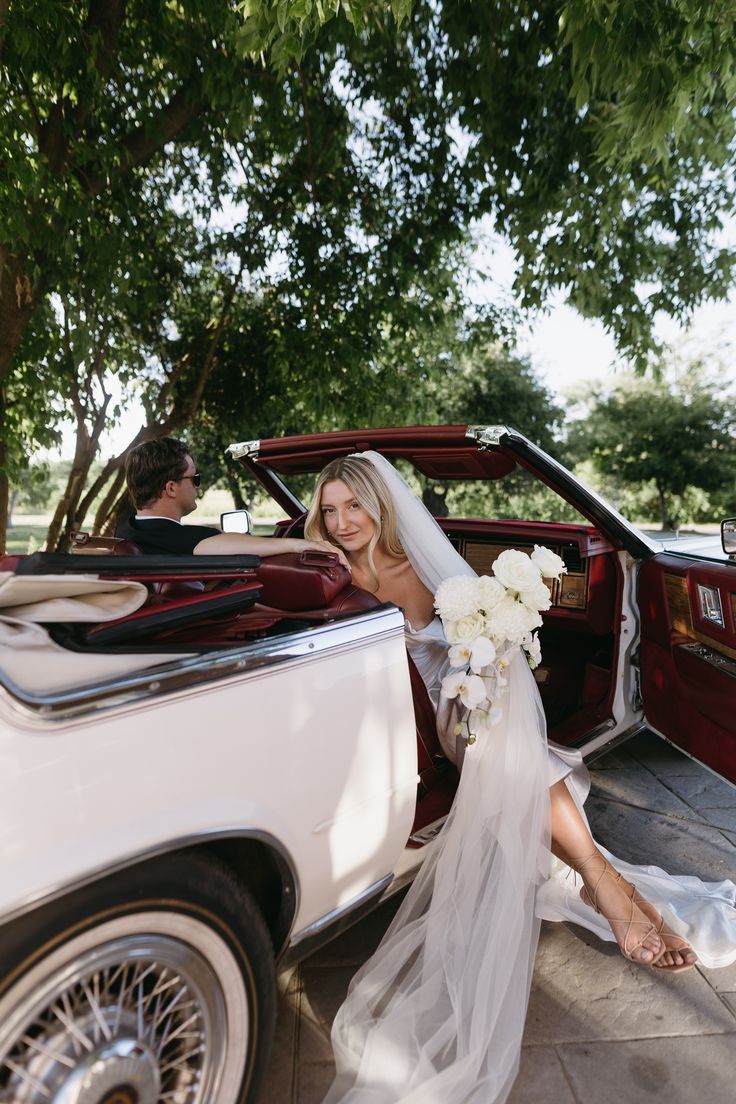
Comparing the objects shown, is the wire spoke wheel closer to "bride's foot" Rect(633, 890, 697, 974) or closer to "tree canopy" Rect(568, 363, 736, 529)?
"bride's foot" Rect(633, 890, 697, 974)

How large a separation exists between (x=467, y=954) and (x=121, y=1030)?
115 centimetres

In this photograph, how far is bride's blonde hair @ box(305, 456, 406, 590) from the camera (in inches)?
119

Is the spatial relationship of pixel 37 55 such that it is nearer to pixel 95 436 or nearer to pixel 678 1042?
pixel 95 436

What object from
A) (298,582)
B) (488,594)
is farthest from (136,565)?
(488,594)

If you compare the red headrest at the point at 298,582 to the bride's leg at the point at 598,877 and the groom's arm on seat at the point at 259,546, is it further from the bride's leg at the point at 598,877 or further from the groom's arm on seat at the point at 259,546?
the bride's leg at the point at 598,877

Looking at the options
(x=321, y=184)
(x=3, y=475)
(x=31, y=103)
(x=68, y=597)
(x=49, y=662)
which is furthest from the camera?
(x=321, y=184)

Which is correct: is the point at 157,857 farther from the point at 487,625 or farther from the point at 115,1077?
the point at 487,625

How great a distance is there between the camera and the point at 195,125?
5992mm

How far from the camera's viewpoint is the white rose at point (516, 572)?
245 centimetres

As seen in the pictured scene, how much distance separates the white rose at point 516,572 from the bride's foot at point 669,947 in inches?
45.7

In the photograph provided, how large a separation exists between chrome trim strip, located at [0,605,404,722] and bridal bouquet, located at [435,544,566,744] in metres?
0.41

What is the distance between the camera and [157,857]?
1.44m

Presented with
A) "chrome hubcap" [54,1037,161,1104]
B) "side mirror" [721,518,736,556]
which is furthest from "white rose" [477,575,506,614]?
"chrome hubcap" [54,1037,161,1104]

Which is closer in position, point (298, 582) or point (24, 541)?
point (298, 582)
